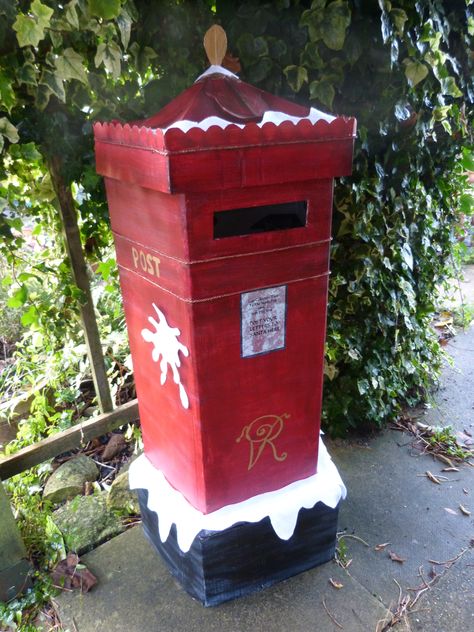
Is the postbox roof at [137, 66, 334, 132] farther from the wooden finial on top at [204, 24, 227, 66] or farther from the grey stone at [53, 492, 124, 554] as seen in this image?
the grey stone at [53, 492, 124, 554]

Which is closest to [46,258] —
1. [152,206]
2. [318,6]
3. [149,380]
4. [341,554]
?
[149,380]

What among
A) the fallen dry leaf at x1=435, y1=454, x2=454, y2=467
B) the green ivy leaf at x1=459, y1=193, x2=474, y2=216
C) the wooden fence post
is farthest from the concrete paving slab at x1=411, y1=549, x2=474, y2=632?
the green ivy leaf at x1=459, y1=193, x2=474, y2=216

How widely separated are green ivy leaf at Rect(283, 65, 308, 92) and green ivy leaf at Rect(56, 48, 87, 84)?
0.71m

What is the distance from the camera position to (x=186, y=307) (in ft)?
4.09

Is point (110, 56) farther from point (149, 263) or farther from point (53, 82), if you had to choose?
point (149, 263)

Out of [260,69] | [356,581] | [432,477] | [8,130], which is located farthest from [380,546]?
[8,130]

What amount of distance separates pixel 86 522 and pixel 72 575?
0.26m

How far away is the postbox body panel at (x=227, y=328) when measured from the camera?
122 centimetres

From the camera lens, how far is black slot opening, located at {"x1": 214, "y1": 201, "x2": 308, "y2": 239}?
4.27 feet

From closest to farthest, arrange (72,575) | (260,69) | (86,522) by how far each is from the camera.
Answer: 1. (260,69)
2. (72,575)
3. (86,522)

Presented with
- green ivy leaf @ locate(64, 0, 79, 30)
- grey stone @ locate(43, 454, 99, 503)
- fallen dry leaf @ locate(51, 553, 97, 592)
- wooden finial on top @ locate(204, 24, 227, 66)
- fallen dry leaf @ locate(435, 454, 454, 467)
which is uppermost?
green ivy leaf @ locate(64, 0, 79, 30)

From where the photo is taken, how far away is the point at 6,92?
1.38 m

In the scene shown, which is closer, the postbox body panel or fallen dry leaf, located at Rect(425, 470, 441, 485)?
the postbox body panel

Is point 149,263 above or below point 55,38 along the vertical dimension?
below
